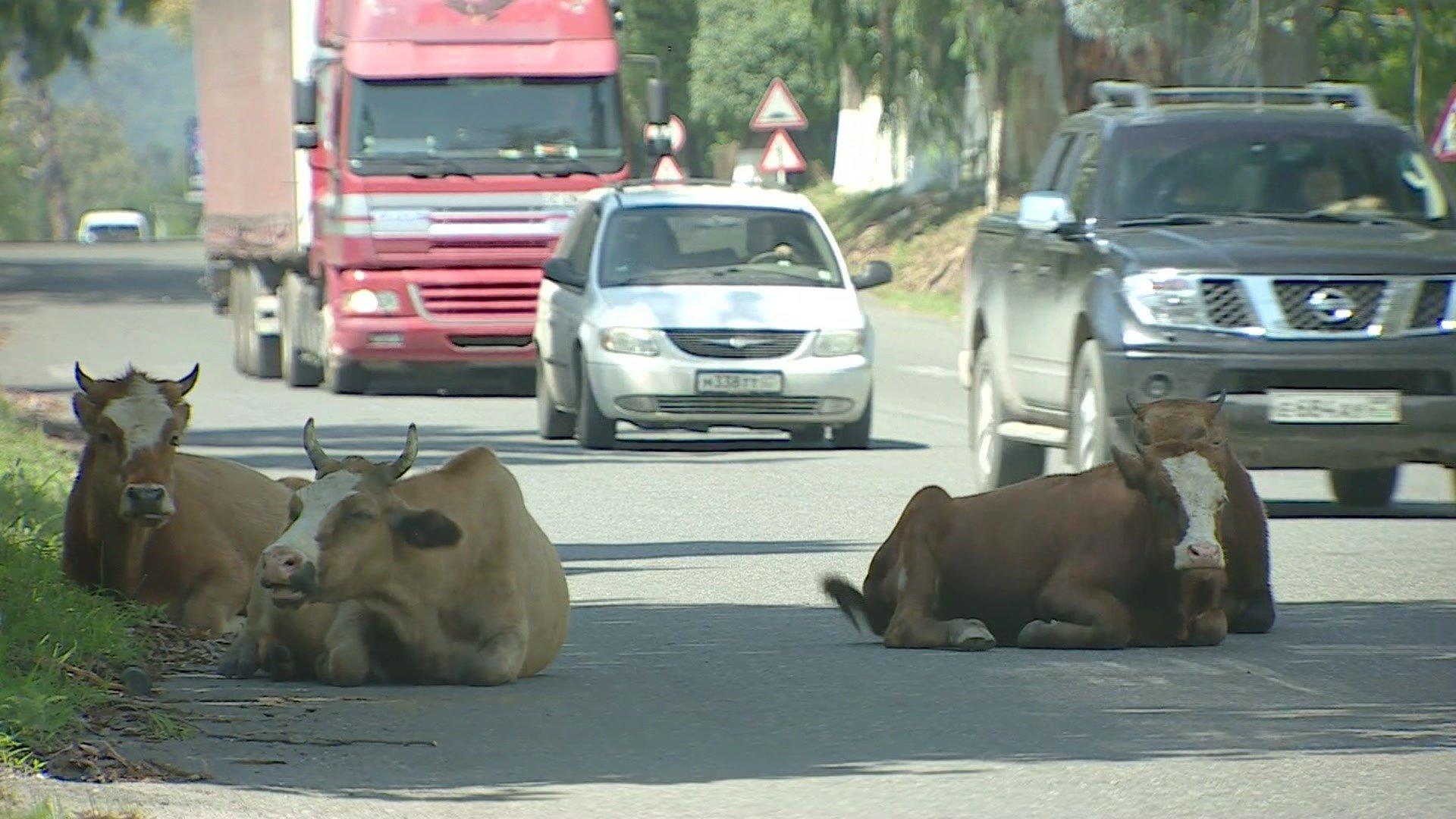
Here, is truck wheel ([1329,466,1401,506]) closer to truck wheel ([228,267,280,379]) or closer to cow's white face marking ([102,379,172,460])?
cow's white face marking ([102,379,172,460])

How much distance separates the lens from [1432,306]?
48.8 ft

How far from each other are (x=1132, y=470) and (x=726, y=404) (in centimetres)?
1016

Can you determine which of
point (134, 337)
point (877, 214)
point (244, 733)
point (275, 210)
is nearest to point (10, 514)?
point (244, 733)

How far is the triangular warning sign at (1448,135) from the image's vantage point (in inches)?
1099

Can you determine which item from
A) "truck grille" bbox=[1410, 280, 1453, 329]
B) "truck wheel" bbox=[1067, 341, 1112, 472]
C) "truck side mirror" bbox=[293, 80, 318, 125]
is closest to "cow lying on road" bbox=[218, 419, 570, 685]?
"truck wheel" bbox=[1067, 341, 1112, 472]

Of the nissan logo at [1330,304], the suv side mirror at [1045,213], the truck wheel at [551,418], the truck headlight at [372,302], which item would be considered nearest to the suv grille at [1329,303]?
the nissan logo at [1330,304]

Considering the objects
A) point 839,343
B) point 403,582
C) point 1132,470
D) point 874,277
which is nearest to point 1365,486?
point 839,343

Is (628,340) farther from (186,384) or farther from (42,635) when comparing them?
(42,635)

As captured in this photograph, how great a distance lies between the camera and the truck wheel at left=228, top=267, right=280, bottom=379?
29750mm

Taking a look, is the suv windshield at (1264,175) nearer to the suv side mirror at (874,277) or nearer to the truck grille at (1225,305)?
the truck grille at (1225,305)

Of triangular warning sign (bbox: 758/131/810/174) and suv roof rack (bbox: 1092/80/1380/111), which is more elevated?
suv roof rack (bbox: 1092/80/1380/111)

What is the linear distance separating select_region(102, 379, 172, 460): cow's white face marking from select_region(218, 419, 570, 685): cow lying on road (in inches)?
38.6

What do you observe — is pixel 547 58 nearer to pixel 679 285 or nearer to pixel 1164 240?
pixel 679 285

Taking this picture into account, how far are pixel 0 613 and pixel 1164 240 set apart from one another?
Result: 276 inches
